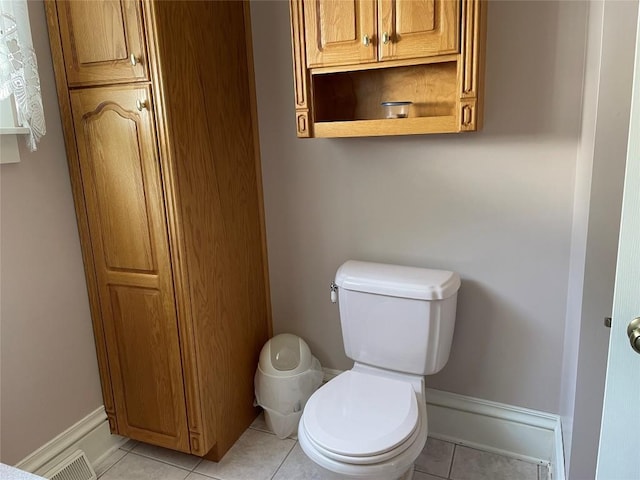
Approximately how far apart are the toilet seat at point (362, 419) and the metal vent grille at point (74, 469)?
0.93m

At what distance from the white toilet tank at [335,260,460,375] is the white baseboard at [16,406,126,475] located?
1.08 metres

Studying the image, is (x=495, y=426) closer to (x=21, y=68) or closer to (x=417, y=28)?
(x=417, y=28)

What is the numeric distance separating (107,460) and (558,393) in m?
1.80

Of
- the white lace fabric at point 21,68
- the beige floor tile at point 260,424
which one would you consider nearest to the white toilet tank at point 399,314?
the beige floor tile at point 260,424

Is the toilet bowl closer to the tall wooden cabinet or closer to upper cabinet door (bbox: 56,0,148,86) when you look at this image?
the tall wooden cabinet

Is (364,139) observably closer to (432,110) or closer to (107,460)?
(432,110)

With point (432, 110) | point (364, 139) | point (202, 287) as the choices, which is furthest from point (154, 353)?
point (432, 110)

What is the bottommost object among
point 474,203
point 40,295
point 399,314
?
point 399,314

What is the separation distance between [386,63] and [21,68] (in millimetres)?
1135

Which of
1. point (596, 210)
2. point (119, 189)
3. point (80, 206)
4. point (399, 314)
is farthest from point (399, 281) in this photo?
point (80, 206)

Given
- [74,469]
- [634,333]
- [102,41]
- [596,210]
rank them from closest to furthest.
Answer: [634,333] < [596,210] < [102,41] < [74,469]

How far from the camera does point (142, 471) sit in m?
1.93

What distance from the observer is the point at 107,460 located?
1996 millimetres

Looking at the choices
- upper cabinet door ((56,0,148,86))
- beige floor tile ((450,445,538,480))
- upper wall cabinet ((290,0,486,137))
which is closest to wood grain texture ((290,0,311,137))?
upper wall cabinet ((290,0,486,137))
